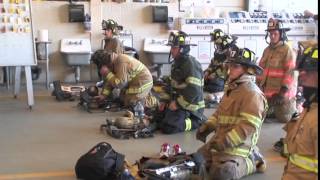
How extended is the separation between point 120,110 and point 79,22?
436 cm

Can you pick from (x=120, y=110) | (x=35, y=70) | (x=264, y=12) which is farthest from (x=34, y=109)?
(x=264, y=12)

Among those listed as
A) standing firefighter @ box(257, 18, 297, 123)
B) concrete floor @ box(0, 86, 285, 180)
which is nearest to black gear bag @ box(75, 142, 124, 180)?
concrete floor @ box(0, 86, 285, 180)

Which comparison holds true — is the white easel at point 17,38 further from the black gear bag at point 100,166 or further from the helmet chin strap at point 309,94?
the helmet chin strap at point 309,94

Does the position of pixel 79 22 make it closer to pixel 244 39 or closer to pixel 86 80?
pixel 86 80

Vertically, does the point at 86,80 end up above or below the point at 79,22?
below

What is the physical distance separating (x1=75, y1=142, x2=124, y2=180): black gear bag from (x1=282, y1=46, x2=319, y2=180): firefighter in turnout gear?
70.0 inches

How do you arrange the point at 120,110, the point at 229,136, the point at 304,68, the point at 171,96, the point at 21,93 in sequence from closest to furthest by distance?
the point at 304,68, the point at 229,136, the point at 171,96, the point at 120,110, the point at 21,93

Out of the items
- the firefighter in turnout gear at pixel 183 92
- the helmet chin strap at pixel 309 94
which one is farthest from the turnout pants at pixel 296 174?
the firefighter in turnout gear at pixel 183 92

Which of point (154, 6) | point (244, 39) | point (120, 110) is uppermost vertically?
point (154, 6)

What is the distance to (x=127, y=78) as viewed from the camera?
7.88 meters

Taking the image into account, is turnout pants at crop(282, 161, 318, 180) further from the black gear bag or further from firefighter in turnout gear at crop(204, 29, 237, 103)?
firefighter in turnout gear at crop(204, 29, 237, 103)

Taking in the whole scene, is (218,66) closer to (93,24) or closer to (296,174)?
(93,24)

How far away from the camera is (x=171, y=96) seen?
271 inches

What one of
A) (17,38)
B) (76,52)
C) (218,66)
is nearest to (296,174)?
(17,38)
